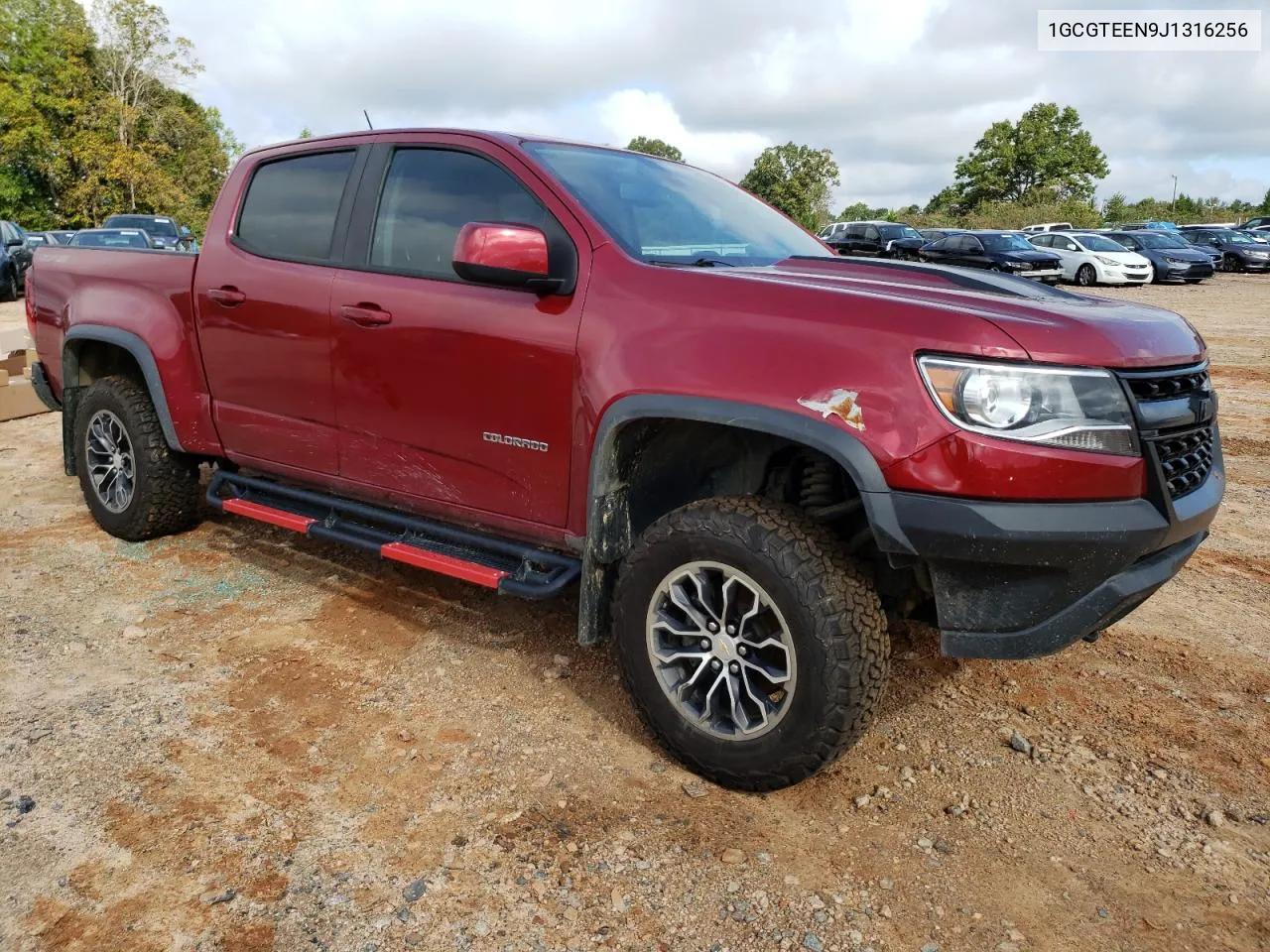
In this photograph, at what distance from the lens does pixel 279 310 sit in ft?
12.5

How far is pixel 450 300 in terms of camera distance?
3.28 m

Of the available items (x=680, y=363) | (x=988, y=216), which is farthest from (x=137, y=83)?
(x=680, y=363)

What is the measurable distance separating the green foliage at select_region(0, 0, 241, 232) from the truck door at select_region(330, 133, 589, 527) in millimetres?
36806

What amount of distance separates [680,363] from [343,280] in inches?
61.5

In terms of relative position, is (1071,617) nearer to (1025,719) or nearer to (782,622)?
(782,622)

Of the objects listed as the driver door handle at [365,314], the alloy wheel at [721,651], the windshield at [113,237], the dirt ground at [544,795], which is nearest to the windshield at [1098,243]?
the windshield at [113,237]

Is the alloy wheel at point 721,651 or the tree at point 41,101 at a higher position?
the tree at point 41,101

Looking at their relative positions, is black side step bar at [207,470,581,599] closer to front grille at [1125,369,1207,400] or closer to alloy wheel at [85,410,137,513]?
alloy wheel at [85,410,137,513]

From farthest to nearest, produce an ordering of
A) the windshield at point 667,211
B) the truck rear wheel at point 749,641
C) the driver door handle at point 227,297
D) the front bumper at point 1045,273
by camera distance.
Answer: the front bumper at point 1045,273 → the driver door handle at point 227,297 → the windshield at point 667,211 → the truck rear wheel at point 749,641

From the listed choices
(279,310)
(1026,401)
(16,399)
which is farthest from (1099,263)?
(1026,401)

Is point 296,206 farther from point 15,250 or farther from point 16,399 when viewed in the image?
point 15,250

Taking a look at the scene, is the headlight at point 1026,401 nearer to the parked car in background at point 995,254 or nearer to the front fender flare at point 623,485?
the front fender flare at point 623,485

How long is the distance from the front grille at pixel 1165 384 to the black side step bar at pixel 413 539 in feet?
5.55

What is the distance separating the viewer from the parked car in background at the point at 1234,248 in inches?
1166
